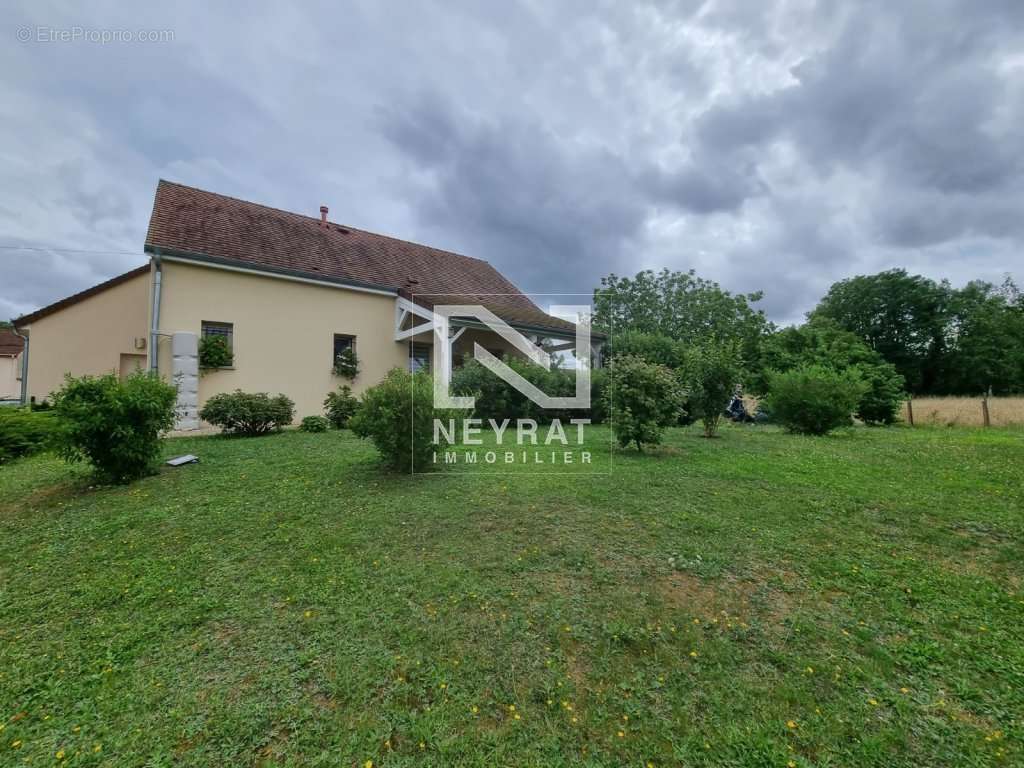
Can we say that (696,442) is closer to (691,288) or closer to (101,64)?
(101,64)

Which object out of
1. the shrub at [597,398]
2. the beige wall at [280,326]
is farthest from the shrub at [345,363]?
the shrub at [597,398]

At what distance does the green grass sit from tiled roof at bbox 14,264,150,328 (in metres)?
8.15

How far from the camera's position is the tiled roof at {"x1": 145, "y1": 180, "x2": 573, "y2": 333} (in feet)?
35.1

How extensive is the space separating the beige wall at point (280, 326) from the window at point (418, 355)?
1.06 feet

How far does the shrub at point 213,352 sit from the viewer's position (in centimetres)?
1004

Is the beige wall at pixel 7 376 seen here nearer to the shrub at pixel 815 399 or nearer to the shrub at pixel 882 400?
the shrub at pixel 815 399

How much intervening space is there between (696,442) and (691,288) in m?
20.8

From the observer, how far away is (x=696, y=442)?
893 cm

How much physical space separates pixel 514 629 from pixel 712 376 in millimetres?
8020

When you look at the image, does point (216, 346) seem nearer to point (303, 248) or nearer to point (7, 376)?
point (303, 248)

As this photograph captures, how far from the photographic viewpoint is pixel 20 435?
7.74m

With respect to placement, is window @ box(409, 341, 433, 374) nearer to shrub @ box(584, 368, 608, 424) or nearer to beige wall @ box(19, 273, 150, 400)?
shrub @ box(584, 368, 608, 424)

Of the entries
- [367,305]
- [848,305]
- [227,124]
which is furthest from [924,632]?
[848,305]

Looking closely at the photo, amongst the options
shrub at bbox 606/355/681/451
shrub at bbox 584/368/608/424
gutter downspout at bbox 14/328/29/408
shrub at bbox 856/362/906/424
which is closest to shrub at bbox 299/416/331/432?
shrub at bbox 606/355/681/451
